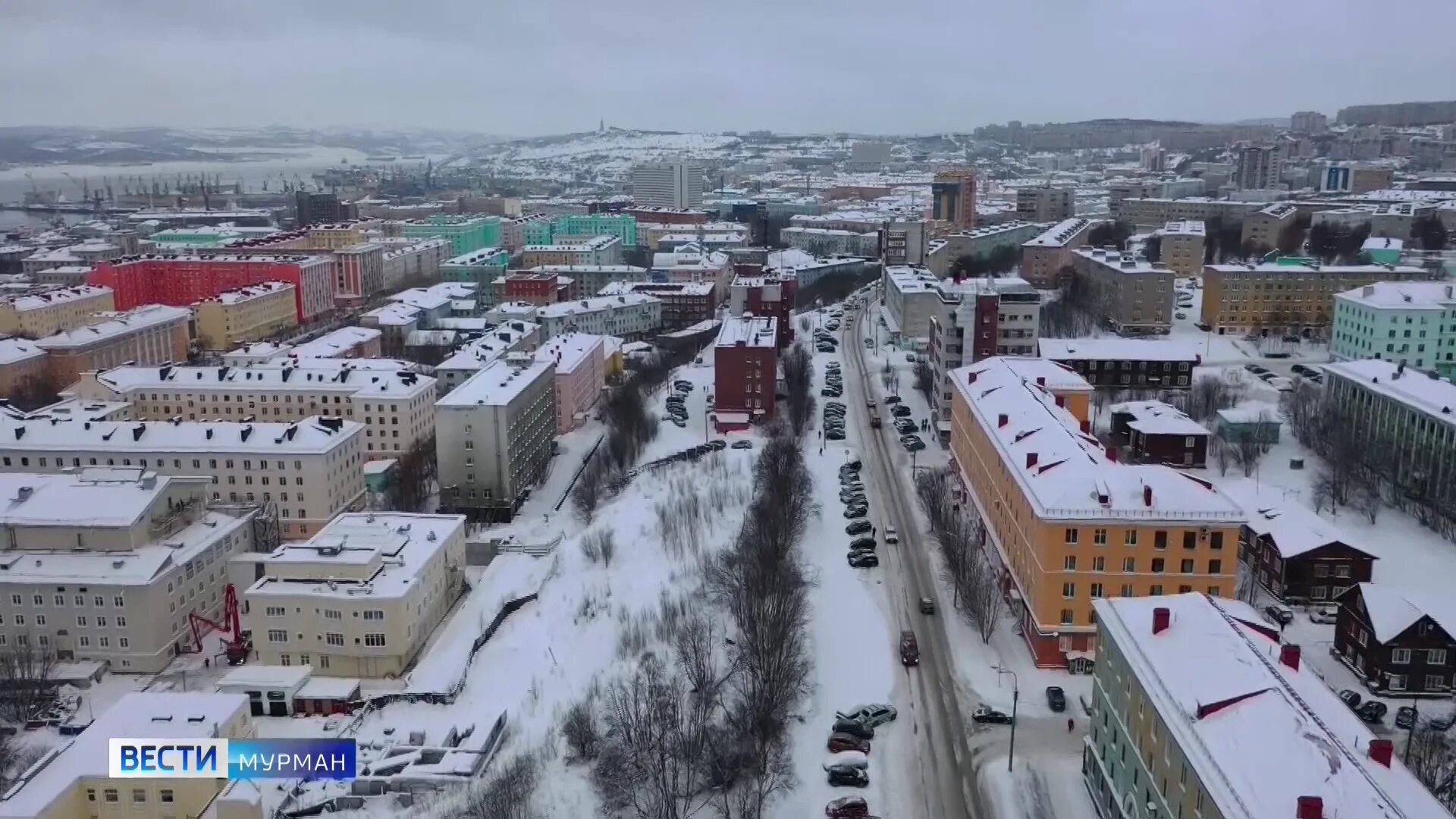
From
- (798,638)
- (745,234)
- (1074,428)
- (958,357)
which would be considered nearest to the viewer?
(798,638)

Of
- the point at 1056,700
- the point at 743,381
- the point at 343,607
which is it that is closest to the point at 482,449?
the point at 343,607

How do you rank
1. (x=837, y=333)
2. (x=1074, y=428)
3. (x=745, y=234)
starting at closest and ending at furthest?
(x=1074, y=428), (x=837, y=333), (x=745, y=234)

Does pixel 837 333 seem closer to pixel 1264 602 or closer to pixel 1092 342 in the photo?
pixel 1092 342

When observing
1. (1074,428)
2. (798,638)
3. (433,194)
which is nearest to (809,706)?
(798,638)

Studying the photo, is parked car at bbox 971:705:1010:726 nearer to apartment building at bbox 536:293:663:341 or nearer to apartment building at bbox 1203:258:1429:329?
apartment building at bbox 536:293:663:341

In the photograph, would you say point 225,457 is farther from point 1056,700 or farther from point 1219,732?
point 1219,732

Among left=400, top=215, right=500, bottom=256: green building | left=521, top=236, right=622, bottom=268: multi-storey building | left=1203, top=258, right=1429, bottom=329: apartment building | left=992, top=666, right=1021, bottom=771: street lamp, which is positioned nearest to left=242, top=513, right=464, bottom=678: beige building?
left=992, top=666, right=1021, bottom=771: street lamp

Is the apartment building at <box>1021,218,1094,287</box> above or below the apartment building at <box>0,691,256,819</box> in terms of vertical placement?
above
